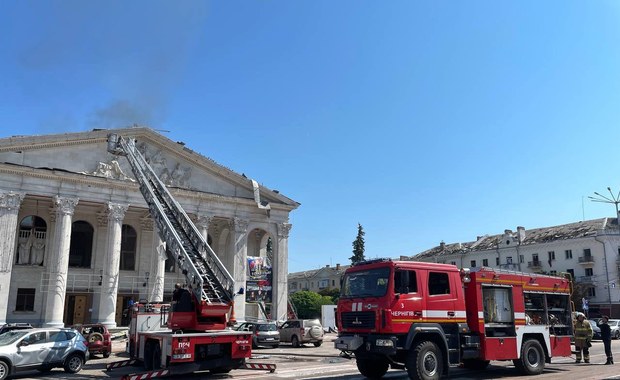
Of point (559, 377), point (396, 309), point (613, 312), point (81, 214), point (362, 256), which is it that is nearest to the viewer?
point (396, 309)

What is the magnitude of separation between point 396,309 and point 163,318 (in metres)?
10.4

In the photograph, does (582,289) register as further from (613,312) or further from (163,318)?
(163,318)

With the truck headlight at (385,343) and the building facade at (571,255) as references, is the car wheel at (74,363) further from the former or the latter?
the building facade at (571,255)

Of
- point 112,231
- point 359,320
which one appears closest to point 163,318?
point 359,320

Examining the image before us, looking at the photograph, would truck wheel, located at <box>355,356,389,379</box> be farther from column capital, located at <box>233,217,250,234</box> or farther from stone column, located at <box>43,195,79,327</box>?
column capital, located at <box>233,217,250,234</box>

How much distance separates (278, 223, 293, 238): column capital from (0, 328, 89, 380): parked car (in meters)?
25.4

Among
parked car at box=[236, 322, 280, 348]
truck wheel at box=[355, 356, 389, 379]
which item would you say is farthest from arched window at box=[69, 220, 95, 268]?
truck wheel at box=[355, 356, 389, 379]

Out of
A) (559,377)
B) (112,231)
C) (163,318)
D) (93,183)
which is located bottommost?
(559,377)

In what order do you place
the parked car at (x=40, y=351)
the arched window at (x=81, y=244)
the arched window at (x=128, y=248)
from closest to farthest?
the parked car at (x=40, y=351) → the arched window at (x=81, y=244) → the arched window at (x=128, y=248)

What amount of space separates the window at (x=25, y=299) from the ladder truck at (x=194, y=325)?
73.5 feet

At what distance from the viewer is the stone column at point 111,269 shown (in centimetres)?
3312

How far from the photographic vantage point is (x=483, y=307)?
14.4 m

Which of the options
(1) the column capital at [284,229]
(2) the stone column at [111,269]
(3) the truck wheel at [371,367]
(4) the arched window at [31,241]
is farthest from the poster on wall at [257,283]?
(3) the truck wheel at [371,367]

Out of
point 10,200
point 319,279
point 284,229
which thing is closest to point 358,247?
point 319,279
